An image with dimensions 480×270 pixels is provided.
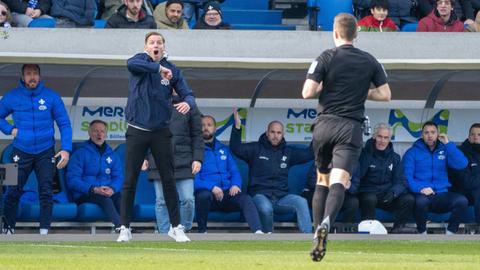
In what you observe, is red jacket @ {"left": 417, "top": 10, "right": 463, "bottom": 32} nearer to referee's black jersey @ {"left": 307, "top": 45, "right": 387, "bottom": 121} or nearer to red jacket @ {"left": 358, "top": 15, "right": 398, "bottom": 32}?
red jacket @ {"left": 358, "top": 15, "right": 398, "bottom": 32}

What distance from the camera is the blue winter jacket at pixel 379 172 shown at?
653 inches

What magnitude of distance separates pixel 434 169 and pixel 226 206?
260 cm

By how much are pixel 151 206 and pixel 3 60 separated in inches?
97.5

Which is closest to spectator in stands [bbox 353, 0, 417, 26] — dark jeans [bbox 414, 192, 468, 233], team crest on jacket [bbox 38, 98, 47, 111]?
dark jeans [bbox 414, 192, 468, 233]

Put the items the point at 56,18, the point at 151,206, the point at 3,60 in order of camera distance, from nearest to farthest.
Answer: the point at 3,60
the point at 151,206
the point at 56,18

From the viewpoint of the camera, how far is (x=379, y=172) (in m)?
16.6

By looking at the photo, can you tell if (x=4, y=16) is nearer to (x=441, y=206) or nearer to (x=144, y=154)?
(x=144, y=154)

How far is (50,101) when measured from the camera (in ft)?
50.6

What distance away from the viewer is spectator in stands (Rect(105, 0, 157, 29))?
16.8m

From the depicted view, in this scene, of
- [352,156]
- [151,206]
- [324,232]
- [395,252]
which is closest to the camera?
Result: [324,232]

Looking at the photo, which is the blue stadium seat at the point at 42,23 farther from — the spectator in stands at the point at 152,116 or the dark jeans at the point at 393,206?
the spectator in stands at the point at 152,116

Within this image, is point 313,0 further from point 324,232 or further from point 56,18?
point 324,232

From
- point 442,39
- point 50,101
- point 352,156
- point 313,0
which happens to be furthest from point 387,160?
point 352,156

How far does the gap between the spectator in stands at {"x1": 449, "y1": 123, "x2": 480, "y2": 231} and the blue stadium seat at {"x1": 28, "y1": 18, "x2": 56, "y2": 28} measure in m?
5.08
